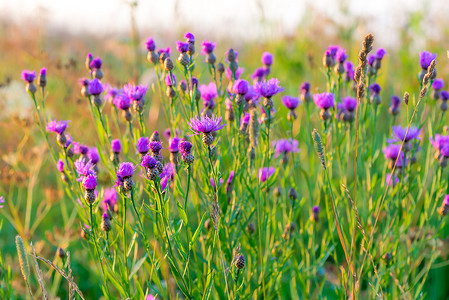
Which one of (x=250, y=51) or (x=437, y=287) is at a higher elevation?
(x=250, y=51)

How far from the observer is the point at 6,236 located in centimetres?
303

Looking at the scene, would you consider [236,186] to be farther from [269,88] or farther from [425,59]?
[425,59]

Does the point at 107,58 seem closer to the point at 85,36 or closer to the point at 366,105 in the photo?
the point at 85,36

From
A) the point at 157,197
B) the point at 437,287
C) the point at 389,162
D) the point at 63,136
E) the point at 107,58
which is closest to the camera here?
the point at 157,197

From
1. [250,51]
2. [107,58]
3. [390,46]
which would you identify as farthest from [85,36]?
[390,46]

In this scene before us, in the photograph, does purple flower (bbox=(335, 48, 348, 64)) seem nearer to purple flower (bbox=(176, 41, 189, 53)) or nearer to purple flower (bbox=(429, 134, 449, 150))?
purple flower (bbox=(429, 134, 449, 150))

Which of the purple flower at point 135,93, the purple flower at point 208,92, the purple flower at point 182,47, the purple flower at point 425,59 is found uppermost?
the purple flower at point 182,47

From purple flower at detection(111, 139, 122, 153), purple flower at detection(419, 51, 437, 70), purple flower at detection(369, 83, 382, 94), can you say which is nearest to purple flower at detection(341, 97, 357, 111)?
purple flower at detection(369, 83, 382, 94)

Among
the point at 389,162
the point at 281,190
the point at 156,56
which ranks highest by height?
the point at 156,56

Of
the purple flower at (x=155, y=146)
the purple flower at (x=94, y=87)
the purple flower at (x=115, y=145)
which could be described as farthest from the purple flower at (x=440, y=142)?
the purple flower at (x=94, y=87)

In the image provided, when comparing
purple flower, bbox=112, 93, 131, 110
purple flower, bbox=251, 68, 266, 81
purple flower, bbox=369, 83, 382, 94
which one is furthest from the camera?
purple flower, bbox=251, 68, 266, 81

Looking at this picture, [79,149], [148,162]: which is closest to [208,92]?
[79,149]

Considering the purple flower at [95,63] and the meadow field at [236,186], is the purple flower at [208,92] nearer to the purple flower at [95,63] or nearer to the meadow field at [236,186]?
the meadow field at [236,186]

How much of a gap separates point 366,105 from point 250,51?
405cm
